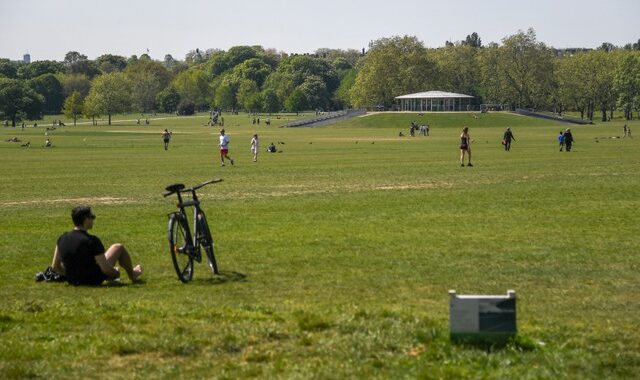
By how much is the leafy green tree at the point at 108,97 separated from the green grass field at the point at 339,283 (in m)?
151

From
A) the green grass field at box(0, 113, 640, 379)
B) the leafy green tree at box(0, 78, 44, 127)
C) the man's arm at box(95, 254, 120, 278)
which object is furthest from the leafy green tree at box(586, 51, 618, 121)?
the man's arm at box(95, 254, 120, 278)

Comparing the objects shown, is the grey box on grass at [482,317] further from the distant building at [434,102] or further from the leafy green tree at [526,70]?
the leafy green tree at [526,70]

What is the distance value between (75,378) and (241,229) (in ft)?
41.4

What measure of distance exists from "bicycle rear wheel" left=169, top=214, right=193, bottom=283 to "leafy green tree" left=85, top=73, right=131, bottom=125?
16885cm

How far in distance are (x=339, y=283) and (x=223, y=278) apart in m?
1.89

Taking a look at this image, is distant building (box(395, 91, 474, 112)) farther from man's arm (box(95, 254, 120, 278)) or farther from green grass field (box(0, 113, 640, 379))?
man's arm (box(95, 254, 120, 278))

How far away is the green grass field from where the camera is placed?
9.09 metres

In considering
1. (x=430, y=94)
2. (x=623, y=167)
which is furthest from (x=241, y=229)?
(x=430, y=94)

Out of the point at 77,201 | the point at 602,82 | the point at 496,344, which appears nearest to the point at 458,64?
the point at 602,82

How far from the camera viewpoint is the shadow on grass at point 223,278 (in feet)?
47.6

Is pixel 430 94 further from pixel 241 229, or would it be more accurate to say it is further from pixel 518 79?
pixel 241 229

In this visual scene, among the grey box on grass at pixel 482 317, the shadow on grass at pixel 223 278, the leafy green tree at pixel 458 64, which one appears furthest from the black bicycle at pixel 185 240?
the leafy green tree at pixel 458 64

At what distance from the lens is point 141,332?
10.2m

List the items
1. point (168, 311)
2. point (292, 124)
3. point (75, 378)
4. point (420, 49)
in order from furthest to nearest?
point (420, 49)
point (292, 124)
point (168, 311)
point (75, 378)
